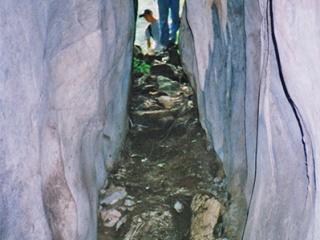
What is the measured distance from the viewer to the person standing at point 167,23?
8094mm

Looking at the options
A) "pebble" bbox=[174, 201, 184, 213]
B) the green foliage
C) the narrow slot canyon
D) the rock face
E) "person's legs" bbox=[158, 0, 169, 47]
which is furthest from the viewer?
"person's legs" bbox=[158, 0, 169, 47]

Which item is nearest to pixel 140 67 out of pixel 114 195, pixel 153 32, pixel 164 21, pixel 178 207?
pixel 164 21

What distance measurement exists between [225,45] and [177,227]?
171 cm

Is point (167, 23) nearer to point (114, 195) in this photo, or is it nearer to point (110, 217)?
point (114, 195)

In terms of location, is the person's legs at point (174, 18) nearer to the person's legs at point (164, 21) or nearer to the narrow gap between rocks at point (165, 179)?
the person's legs at point (164, 21)

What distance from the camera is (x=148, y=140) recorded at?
6.09 m

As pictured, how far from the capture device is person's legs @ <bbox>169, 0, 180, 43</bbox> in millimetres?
8148

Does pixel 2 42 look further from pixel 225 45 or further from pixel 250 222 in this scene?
pixel 225 45

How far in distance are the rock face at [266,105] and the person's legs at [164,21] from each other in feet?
9.26

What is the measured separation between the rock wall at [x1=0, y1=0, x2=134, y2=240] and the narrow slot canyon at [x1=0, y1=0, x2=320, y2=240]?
0.03ft

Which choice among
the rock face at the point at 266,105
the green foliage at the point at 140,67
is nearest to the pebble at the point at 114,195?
the rock face at the point at 266,105

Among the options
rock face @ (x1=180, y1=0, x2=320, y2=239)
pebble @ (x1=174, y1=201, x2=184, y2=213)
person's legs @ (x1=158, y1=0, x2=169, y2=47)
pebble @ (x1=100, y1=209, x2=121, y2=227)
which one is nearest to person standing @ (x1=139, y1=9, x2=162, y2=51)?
person's legs @ (x1=158, y1=0, x2=169, y2=47)

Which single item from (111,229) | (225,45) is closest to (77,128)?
(111,229)

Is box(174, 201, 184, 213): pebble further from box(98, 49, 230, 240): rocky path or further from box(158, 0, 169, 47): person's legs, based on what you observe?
box(158, 0, 169, 47): person's legs
